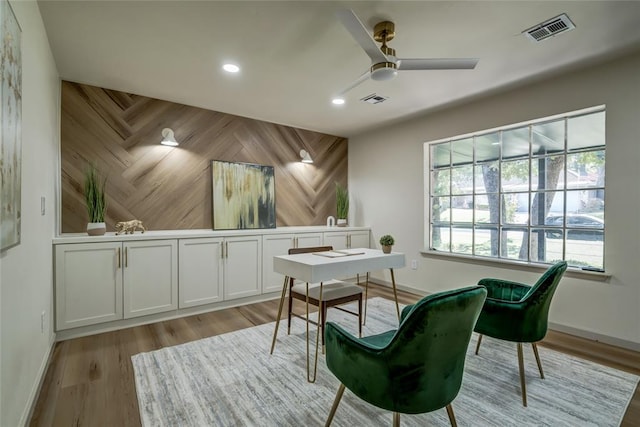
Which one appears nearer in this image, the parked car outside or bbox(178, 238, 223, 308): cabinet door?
the parked car outside

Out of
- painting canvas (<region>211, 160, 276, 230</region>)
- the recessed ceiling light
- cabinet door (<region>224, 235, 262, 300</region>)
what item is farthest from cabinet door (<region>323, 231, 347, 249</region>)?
the recessed ceiling light

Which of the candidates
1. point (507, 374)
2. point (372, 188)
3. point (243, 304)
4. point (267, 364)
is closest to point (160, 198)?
point (243, 304)

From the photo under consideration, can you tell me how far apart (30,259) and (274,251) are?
8.57 ft

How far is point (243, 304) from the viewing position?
401 cm

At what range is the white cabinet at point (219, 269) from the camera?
356 centimetres

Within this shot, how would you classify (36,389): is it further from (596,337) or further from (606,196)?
(606,196)

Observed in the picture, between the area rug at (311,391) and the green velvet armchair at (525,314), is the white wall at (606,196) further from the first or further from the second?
the green velvet armchair at (525,314)

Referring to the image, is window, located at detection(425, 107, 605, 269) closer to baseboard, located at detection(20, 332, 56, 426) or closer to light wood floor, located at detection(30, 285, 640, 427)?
light wood floor, located at detection(30, 285, 640, 427)

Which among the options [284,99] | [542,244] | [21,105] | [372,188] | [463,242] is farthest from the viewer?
[372,188]

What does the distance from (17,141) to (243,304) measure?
115 inches

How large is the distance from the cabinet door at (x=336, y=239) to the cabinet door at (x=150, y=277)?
2.17 metres

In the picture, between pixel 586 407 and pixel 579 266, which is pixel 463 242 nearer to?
pixel 579 266

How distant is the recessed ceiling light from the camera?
9.44ft

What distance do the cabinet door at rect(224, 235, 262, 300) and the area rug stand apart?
44.0 inches
